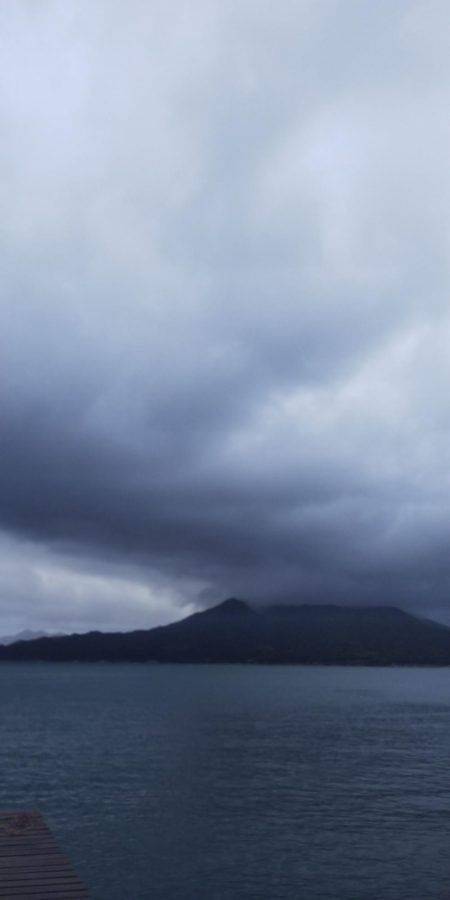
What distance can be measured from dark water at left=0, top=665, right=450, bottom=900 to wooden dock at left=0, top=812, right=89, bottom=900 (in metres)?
5.03

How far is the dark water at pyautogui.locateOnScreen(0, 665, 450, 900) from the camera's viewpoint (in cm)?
3541

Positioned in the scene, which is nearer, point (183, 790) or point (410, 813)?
point (410, 813)

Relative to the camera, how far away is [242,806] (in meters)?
51.9

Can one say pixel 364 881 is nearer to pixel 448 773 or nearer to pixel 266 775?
pixel 266 775

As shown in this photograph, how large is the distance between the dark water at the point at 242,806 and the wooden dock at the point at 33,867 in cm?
503

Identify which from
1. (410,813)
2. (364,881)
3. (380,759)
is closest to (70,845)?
(364,881)

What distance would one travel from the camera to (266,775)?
6531cm

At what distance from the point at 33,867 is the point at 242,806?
28.6 metres

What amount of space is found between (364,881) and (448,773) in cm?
3595

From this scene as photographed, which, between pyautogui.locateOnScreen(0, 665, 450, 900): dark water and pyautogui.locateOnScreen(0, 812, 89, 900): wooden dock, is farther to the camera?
pyautogui.locateOnScreen(0, 665, 450, 900): dark water

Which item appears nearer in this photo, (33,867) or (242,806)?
(33,867)

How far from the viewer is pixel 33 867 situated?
25.0 metres

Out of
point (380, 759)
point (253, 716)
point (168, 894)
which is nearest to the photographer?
point (168, 894)

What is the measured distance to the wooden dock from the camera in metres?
22.5
